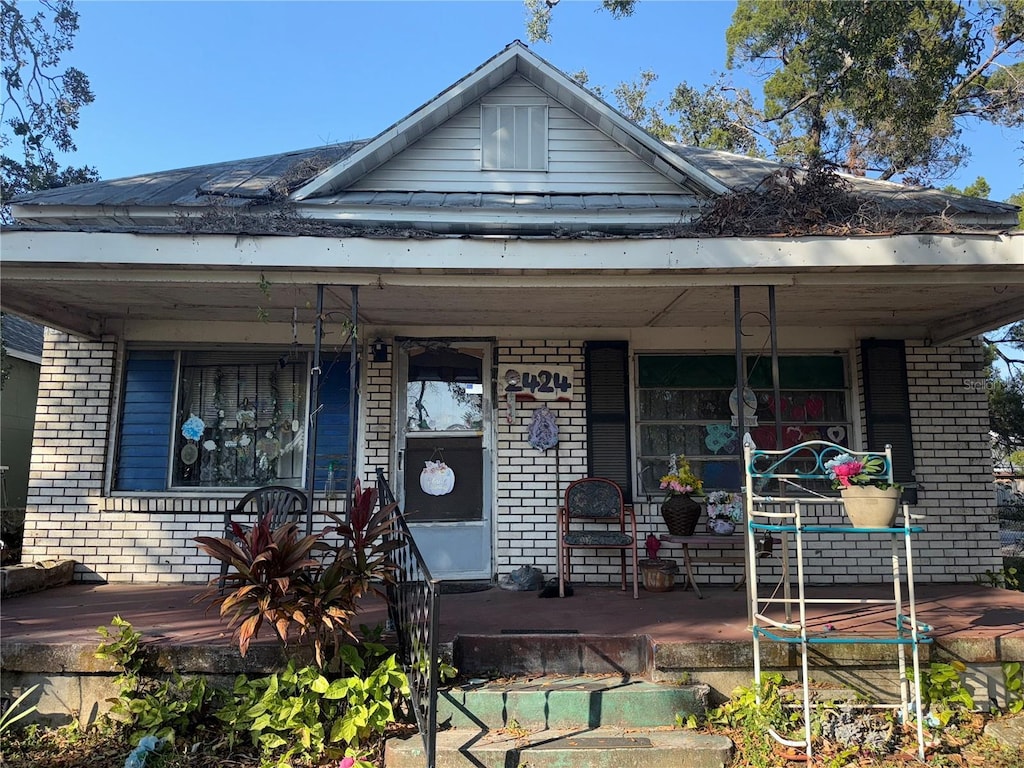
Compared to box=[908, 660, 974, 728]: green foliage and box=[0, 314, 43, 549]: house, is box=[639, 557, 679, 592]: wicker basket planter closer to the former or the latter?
box=[908, 660, 974, 728]: green foliage

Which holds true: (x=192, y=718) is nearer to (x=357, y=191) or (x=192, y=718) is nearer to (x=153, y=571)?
(x=153, y=571)

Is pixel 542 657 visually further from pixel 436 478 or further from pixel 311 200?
pixel 311 200

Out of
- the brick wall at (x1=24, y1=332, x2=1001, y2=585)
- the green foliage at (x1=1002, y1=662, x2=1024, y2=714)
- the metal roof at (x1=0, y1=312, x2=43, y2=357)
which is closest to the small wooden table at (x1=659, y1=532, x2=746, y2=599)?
the brick wall at (x1=24, y1=332, x2=1001, y2=585)

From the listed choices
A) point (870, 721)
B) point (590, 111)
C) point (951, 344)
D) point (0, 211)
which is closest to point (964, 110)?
point (951, 344)

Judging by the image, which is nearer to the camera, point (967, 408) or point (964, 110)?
point (967, 408)

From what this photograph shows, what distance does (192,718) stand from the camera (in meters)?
3.83

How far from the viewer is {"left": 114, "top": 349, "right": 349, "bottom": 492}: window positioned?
623 cm

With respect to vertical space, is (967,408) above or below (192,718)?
above

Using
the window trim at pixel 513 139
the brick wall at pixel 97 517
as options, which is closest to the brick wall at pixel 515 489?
the brick wall at pixel 97 517

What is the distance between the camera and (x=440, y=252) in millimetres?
4477

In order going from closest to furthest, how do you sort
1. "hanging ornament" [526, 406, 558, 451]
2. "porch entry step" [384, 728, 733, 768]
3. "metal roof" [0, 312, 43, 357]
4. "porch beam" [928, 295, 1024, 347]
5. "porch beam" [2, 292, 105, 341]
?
"porch entry step" [384, 728, 733, 768] < "porch beam" [2, 292, 105, 341] < "porch beam" [928, 295, 1024, 347] < "hanging ornament" [526, 406, 558, 451] < "metal roof" [0, 312, 43, 357]

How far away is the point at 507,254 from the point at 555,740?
2.86m

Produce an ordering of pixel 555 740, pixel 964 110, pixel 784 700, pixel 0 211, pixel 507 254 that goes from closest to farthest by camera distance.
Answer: pixel 555 740, pixel 784 700, pixel 507 254, pixel 0 211, pixel 964 110

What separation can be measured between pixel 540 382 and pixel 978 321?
3.72 meters
